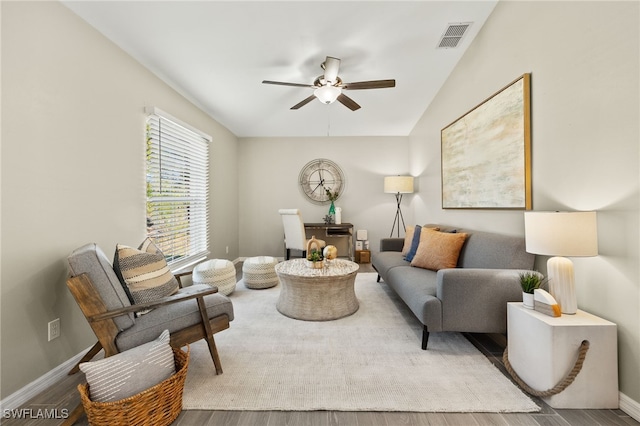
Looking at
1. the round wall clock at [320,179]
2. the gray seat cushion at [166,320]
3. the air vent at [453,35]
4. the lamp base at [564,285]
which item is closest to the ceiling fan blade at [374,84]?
the air vent at [453,35]

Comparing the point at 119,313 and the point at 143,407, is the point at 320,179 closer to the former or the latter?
the point at 119,313

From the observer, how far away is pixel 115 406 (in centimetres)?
119

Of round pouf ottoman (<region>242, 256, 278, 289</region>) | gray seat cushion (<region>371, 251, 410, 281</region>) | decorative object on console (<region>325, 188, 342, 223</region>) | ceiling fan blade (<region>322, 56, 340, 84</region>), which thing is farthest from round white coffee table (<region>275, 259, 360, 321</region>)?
decorative object on console (<region>325, 188, 342, 223</region>)

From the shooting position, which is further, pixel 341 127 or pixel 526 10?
pixel 341 127

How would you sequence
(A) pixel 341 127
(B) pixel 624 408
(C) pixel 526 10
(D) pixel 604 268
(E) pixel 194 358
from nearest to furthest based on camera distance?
1. (B) pixel 624 408
2. (D) pixel 604 268
3. (E) pixel 194 358
4. (C) pixel 526 10
5. (A) pixel 341 127

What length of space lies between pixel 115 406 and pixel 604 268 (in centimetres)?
267

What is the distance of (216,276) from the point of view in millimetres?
3090

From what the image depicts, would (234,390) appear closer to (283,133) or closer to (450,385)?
(450,385)

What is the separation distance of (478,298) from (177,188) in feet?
11.0

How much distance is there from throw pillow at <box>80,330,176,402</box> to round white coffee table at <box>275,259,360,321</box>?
1278 mm

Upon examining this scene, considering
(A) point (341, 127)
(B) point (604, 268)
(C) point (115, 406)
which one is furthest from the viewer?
(A) point (341, 127)

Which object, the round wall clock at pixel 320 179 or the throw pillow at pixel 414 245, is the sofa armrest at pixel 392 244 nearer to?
the throw pillow at pixel 414 245

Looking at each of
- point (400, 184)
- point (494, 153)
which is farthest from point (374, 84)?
point (400, 184)

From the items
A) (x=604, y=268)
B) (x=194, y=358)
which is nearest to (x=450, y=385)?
(x=604, y=268)
